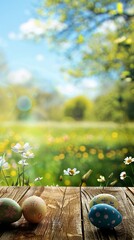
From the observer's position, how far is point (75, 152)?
168 inches

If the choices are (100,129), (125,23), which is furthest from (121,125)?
(125,23)

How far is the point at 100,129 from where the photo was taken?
5.91 metres

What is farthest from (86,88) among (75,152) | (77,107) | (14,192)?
(14,192)

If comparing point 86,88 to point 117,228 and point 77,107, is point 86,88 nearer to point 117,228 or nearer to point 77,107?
point 77,107

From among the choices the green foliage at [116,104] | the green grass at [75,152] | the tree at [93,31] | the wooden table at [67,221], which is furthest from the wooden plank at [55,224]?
the green foliage at [116,104]

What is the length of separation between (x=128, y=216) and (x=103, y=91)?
5.45 m

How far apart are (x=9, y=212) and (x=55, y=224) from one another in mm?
187

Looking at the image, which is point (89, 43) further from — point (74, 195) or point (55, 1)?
point (74, 195)

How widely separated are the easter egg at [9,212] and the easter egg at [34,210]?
3 centimetres

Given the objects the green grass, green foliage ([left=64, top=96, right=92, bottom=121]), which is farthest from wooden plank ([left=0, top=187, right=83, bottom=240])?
green foliage ([left=64, top=96, right=92, bottom=121])

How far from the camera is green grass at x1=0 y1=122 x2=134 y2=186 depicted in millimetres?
3582

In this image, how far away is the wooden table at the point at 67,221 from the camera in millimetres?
1236

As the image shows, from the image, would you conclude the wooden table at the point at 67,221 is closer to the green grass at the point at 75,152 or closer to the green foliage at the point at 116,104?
the green grass at the point at 75,152

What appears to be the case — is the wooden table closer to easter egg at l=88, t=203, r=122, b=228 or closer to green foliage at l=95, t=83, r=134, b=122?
easter egg at l=88, t=203, r=122, b=228
